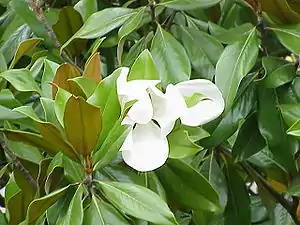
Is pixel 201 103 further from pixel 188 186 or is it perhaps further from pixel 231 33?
pixel 231 33

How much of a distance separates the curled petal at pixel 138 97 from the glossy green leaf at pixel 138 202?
87 mm

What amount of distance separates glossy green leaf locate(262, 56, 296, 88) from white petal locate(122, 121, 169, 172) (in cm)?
30

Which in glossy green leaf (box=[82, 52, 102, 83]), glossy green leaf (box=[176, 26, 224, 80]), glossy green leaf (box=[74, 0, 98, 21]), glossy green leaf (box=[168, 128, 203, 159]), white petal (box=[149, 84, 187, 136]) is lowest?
glossy green leaf (box=[176, 26, 224, 80])

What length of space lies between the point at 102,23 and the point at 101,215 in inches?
13.9

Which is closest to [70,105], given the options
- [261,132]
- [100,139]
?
[100,139]

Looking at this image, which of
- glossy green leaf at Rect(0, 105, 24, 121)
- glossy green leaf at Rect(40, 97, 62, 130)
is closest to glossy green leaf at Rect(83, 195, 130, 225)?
glossy green leaf at Rect(40, 97, 62, 130)

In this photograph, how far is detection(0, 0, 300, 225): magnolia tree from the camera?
80 centimetres

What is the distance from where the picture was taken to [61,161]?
86cm

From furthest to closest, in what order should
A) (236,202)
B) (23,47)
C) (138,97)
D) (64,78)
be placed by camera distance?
(236,202) → (23,47) → (64,78) → (138,97)

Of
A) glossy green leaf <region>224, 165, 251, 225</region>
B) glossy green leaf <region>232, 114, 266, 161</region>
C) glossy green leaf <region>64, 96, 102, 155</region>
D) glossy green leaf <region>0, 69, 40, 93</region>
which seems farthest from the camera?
glossy green leaf <region>224, 165, 251, 225</region>

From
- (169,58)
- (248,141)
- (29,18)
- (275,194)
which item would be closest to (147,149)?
(169,58)

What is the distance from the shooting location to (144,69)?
83 cm

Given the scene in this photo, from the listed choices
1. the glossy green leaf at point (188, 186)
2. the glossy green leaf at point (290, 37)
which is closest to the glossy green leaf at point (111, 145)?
the glossy green leaf at point (188, 186)

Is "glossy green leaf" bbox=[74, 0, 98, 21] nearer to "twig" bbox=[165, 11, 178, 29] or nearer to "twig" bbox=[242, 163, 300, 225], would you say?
"twig" bbox=[165, 11, 178, 29]
